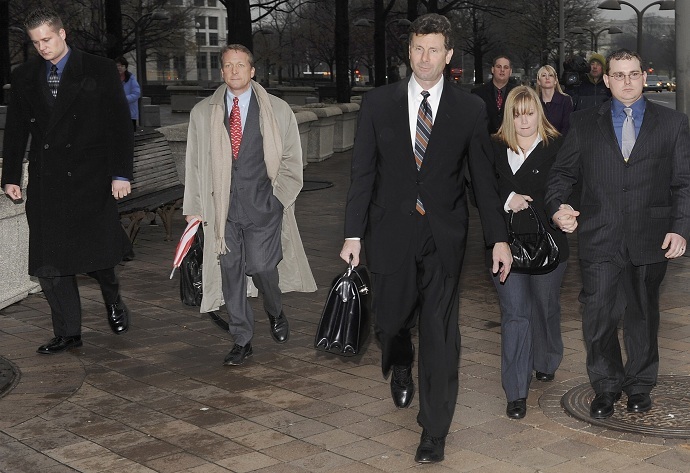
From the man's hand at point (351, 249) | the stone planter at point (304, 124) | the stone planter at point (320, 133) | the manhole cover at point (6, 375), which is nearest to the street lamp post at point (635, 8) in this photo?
the stone planter at point (320, 133)

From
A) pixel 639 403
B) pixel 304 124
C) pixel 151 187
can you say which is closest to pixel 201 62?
pixel 304 124

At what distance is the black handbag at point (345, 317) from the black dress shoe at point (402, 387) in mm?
543

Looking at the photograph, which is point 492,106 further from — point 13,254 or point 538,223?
point 538,223

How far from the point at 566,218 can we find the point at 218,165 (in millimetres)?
2218

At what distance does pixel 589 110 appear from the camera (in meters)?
5.76

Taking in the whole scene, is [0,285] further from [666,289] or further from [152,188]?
Answer: [666,289]

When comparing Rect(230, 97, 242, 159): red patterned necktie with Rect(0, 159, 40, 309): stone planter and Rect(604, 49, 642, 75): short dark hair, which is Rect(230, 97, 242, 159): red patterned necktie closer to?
Rect(604, 49, 642, 75): short dark hair

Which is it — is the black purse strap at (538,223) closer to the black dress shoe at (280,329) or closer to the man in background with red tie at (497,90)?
the black dress shoe at (280,329)

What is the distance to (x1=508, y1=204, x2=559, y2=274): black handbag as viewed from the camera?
5.84 meters

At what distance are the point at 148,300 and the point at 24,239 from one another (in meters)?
1.12

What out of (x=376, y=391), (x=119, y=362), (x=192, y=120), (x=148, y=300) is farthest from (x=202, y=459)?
(x=148, y=300)

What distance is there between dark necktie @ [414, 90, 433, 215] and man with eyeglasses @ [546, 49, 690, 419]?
0.82 meters

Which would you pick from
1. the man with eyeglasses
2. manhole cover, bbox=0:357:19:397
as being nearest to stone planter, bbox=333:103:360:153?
manhole cover, bbox=0:357:19:397

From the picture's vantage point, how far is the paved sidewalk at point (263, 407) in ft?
16.9
